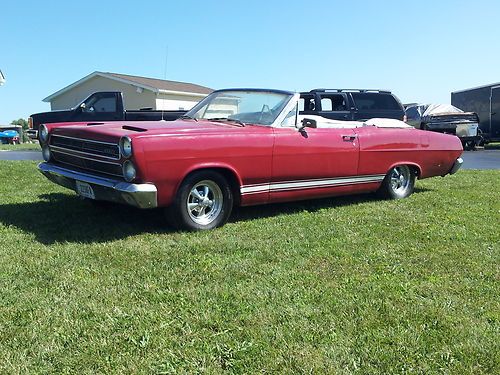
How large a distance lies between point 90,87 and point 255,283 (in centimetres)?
2955

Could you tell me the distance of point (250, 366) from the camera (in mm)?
2557

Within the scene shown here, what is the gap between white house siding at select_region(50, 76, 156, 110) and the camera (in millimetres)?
27953

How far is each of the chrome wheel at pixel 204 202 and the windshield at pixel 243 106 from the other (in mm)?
1070

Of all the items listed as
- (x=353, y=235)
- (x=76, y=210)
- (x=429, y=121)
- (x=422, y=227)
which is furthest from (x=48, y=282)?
(x=429, y=121)

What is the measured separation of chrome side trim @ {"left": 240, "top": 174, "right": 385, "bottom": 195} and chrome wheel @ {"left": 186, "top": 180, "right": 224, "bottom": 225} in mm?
292

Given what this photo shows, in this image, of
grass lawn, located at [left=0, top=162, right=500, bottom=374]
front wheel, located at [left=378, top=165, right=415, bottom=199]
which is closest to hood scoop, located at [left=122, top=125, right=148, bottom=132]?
grass lawn, located at [left=0, top=162, right=500, bottom=374]

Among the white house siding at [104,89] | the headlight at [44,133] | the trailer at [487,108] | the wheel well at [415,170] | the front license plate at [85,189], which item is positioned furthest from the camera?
the white house siding at [104,89]

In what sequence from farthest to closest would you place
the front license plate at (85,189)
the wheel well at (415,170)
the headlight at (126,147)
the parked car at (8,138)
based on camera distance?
the parked car at (8,138)
the wheel well at (415,170)
the front license plate at (85,189)
the headlight at (126,147)

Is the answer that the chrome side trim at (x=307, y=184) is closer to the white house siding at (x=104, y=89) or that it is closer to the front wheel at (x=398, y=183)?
the front wheel at (x=398, y=183)

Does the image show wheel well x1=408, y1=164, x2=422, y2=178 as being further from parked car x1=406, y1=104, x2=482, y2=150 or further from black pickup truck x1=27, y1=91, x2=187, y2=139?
parked car x1=406, y1=104, x2=482, y2=150

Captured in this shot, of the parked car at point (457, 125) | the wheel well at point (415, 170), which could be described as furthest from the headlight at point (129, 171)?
the parked car at point (457, 125)

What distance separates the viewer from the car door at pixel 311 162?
5.66 meters

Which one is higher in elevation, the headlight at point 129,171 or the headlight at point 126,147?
the headlight at point 126,147

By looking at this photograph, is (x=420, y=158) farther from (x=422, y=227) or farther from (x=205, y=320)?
(x=205, y=320)
